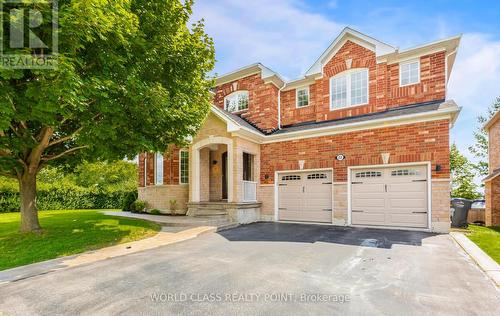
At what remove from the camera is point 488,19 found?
779 centimetres

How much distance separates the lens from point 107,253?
21.3 feet

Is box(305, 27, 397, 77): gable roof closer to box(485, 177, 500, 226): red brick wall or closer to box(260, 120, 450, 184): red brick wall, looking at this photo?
box(260, 120, 450, 184): red brick wall

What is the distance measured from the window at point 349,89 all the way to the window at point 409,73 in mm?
1404

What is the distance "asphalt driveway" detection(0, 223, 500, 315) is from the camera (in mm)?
3600

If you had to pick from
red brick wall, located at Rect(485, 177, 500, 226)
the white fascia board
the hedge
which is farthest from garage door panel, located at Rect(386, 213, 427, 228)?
the hedge

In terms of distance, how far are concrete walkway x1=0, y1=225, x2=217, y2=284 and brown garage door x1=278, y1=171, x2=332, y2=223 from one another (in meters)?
Result: 3.89

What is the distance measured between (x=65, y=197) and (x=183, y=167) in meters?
12.4

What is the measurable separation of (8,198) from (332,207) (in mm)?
20889

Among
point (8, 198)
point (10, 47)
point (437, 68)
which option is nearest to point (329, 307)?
point (10, 47)

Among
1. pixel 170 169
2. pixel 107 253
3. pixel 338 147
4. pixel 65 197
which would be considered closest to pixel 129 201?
pixel 170 169

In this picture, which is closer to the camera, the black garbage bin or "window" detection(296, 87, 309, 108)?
the black garbage bin

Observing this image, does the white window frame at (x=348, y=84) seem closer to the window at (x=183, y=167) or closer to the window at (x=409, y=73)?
the window at (x=409, y=73)

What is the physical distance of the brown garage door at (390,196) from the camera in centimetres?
926

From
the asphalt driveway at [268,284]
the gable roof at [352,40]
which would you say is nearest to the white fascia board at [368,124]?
the gable roof at [352,40]
